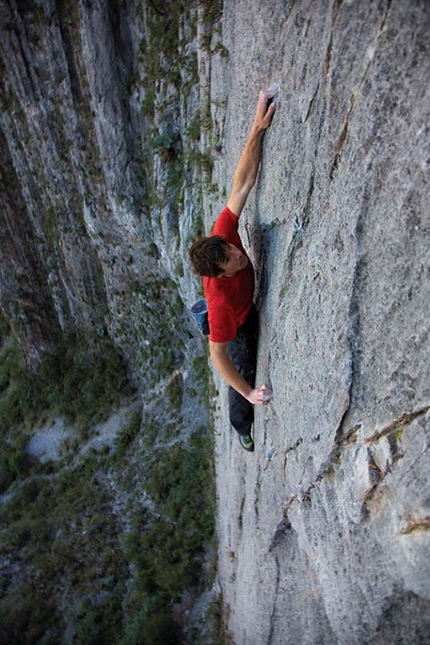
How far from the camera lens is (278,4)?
4289 millimetres

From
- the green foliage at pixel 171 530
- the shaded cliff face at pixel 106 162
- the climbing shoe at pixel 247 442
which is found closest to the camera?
the climbing shoe at pixel 247 442

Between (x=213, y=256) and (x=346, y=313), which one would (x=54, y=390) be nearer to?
(x=213, y=256)

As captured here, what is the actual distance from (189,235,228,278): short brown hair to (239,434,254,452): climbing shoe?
2.88 metres

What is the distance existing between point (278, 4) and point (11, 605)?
1492 centimetres

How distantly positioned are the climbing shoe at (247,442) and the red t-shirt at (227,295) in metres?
2.02

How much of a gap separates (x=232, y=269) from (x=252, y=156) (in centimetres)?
127

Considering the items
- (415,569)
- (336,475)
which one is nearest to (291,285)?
(336,475)

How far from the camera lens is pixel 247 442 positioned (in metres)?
6.38

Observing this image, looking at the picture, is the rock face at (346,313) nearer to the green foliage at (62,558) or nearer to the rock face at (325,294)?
the rock face at (325,294)

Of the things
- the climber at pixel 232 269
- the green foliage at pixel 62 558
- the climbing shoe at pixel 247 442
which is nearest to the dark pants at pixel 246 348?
the climber at pixel 232 269

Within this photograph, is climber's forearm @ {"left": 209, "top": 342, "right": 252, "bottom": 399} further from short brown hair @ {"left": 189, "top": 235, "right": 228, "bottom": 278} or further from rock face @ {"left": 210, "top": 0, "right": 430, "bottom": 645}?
short brown hair @ {"left": 189, "top": 235, "right": 228, "bottom": 278}

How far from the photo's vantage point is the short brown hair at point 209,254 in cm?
429

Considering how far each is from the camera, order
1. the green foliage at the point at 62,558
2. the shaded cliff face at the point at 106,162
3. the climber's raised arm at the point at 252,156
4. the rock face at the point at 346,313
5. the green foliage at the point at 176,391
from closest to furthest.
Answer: the rock face at the point at 346,313
the climber's raised arm at the point at 252,156
the shaded cliff face at the point at 106,162
the green foliage at the point at 62,558
the green foliage at the point at 176,391

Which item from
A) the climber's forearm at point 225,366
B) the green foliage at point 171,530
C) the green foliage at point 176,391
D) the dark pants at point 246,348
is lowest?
the green foliage at point 171,530
